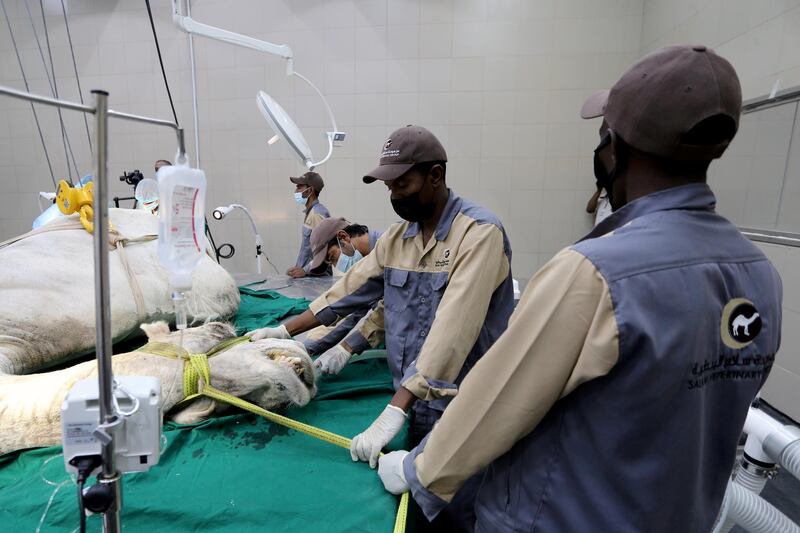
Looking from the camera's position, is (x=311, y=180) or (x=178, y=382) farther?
(x=311, y=180)

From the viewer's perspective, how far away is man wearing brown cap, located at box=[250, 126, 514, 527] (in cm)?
113

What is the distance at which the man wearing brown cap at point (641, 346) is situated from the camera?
0.52m

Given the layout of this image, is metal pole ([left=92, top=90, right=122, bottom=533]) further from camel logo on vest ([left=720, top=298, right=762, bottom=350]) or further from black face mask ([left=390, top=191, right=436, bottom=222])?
black face mask ([left=390, top=191, right=436, bottom=222])

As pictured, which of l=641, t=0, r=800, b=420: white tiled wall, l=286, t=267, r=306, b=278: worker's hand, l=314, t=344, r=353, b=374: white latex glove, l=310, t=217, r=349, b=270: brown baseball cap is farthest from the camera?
l=286, t=267, r=306, b=278: worker's hand

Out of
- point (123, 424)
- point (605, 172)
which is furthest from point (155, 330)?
point (605, 172)

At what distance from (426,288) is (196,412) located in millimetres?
755

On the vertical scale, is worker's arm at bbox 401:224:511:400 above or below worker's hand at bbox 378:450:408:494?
above

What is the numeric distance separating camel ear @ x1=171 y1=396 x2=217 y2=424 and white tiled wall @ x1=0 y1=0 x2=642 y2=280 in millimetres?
3544

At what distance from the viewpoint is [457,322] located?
1.14 meters

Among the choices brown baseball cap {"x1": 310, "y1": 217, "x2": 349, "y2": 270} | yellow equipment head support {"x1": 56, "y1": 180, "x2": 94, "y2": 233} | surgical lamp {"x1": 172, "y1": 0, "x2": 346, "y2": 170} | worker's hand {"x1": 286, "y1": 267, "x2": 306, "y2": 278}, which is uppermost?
surgical lamp {"x1": 172, "y1": 0, "x2": 346, "y2": 170}

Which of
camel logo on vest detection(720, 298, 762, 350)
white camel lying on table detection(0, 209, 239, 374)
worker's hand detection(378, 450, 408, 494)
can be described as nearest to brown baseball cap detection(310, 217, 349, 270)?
white camel lying on table detection(0, 209, 239, 374)

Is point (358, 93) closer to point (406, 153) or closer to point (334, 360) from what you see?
point (406, 153)

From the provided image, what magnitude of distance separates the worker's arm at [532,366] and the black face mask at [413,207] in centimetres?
82

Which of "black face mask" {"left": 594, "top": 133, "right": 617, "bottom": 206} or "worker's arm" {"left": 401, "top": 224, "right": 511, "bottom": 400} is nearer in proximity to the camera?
"black face mask" {"left": 594, "top": 133, "right": 617, "bottom": 206}
